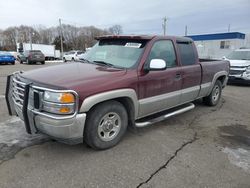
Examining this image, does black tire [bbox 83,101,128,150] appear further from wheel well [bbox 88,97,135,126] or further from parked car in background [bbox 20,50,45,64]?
parked car in background [bbox 20,50,45,64]

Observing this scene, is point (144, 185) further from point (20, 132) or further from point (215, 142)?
point (20, 132)

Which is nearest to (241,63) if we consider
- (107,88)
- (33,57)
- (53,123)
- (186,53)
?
(186,53)

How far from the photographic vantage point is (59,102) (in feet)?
8.93

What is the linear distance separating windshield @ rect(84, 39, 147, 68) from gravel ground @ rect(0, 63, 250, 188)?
1.39 meters

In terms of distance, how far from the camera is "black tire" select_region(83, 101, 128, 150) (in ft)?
10.2

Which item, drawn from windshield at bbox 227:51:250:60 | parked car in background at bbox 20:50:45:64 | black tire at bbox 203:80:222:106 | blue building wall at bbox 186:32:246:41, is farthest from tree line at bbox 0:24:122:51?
black tire at bbox 203:80:222:106

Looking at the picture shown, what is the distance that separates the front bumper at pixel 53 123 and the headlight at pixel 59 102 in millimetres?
78

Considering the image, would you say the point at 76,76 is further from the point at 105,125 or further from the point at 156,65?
the point at 156,65

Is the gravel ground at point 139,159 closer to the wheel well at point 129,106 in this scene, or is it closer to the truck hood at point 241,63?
the wheel well at point 129,106

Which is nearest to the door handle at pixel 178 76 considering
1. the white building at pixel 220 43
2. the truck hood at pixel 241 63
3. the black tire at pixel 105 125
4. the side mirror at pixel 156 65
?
the side mirror at pixel 156 65

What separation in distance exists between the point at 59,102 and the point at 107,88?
28.3 inches

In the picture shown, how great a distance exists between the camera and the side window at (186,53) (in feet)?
15.0

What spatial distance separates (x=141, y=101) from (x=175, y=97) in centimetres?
104

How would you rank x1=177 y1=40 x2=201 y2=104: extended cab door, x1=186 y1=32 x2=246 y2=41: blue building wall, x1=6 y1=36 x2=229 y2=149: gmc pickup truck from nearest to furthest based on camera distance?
x1=6 y1=36 x2=229 y2=149: gmc pickup truck
x1=177 y1=40 x2=201 y2=104: extended cab door
x1=186 y1=32 x2=246 y2=41: blue building wall
